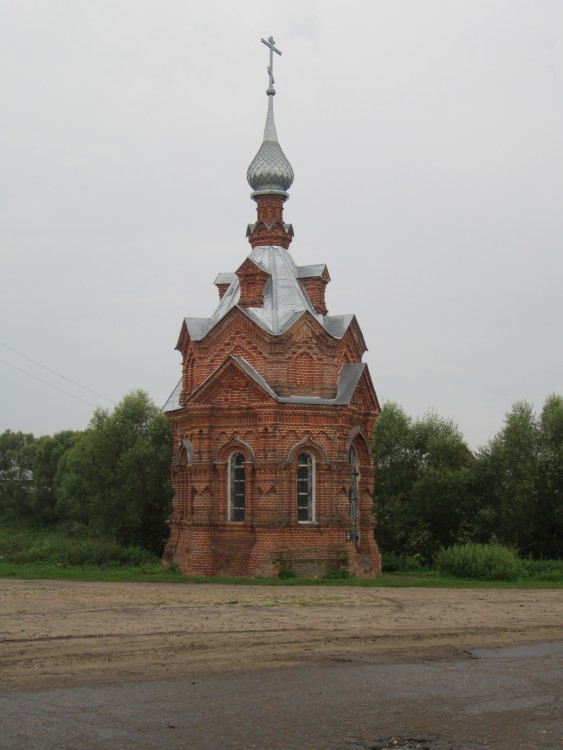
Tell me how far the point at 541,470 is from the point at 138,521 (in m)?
14.8

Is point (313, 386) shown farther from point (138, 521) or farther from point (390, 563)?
point (138, 521)

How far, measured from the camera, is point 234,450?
2284cm

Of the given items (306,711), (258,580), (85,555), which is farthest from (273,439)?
(306,711)

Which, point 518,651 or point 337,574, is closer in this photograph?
point 518,651

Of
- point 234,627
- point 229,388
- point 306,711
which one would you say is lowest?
point 306,711

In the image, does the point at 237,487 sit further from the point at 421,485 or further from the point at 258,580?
the point at 421,485

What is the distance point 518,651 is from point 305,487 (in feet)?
37.5

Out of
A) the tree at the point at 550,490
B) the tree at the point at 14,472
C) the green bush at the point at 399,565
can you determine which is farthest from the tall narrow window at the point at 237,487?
the tree at the point at 14,472

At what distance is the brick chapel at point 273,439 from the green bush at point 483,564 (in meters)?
2.42

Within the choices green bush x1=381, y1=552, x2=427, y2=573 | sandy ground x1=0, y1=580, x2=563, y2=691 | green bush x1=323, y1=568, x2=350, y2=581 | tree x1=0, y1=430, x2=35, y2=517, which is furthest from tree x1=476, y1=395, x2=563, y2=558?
tree x1=0, y1=430, x2=35, y2=517

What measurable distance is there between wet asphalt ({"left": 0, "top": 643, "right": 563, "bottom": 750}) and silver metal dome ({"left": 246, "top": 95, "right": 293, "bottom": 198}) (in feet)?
58.4

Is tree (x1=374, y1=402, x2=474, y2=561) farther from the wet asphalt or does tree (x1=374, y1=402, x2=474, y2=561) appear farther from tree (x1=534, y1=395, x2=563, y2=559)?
the wet asphalt

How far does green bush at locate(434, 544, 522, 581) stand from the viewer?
21.4 meters

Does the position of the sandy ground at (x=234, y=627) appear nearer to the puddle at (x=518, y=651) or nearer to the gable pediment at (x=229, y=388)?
the puddle at (x=518, y=651)
